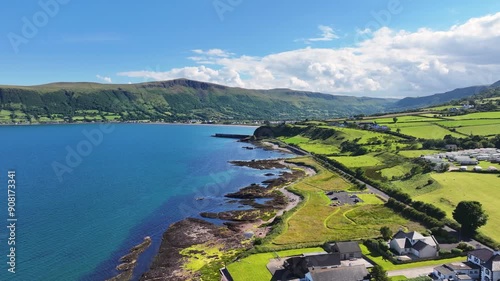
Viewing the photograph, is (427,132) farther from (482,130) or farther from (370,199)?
(370,199)

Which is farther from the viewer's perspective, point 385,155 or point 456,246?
point 385,155

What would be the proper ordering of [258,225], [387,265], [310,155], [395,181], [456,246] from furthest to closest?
[310,155], [395,181], [258,225], [456,246], [387,265]

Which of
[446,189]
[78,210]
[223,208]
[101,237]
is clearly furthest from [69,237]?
[446,189]

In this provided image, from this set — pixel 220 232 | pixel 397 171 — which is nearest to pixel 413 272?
pixel 220 232

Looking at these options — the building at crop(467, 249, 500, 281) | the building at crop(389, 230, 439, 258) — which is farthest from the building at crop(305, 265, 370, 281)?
the building at crop(467, 249, 500, 281)

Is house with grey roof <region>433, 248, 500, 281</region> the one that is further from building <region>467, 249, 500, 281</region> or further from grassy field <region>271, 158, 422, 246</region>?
grassy field <region>271, 158, 422, 246</region>

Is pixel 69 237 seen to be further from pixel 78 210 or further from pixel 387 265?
pixel 387 265
